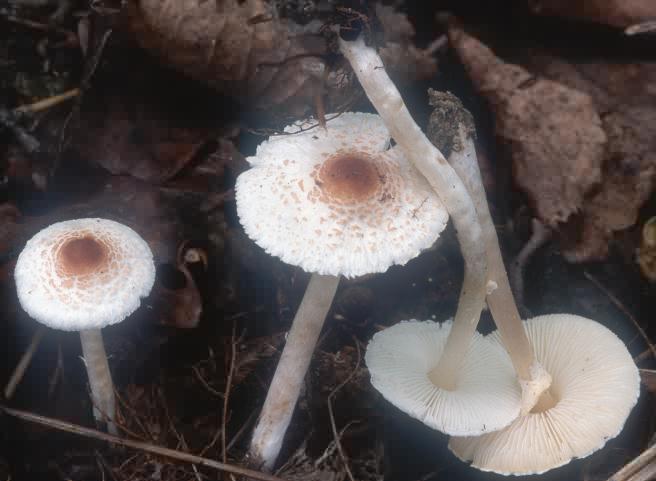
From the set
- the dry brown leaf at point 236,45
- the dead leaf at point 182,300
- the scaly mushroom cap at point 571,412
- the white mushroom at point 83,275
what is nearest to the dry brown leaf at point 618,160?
the scaly mushroom cap at point 571,412

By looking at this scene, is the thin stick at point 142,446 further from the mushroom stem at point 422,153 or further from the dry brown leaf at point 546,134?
the dry brown leaf at point 546,134

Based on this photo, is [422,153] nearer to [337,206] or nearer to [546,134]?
[337,206]

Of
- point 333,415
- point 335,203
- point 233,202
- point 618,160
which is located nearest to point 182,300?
point 233,202

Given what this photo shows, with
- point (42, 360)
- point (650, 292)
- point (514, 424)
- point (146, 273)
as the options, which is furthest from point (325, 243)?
point (650, 292)

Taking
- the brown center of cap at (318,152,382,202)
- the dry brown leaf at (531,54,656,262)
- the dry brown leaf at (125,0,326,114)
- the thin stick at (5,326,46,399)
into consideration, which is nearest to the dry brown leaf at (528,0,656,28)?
the dry brown leaf at (531,54,656,262)

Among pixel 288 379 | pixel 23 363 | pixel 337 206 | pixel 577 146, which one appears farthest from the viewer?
pixel 577 146

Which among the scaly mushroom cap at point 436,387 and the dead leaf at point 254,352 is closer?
the scaly mushroom cap at point 436,387
